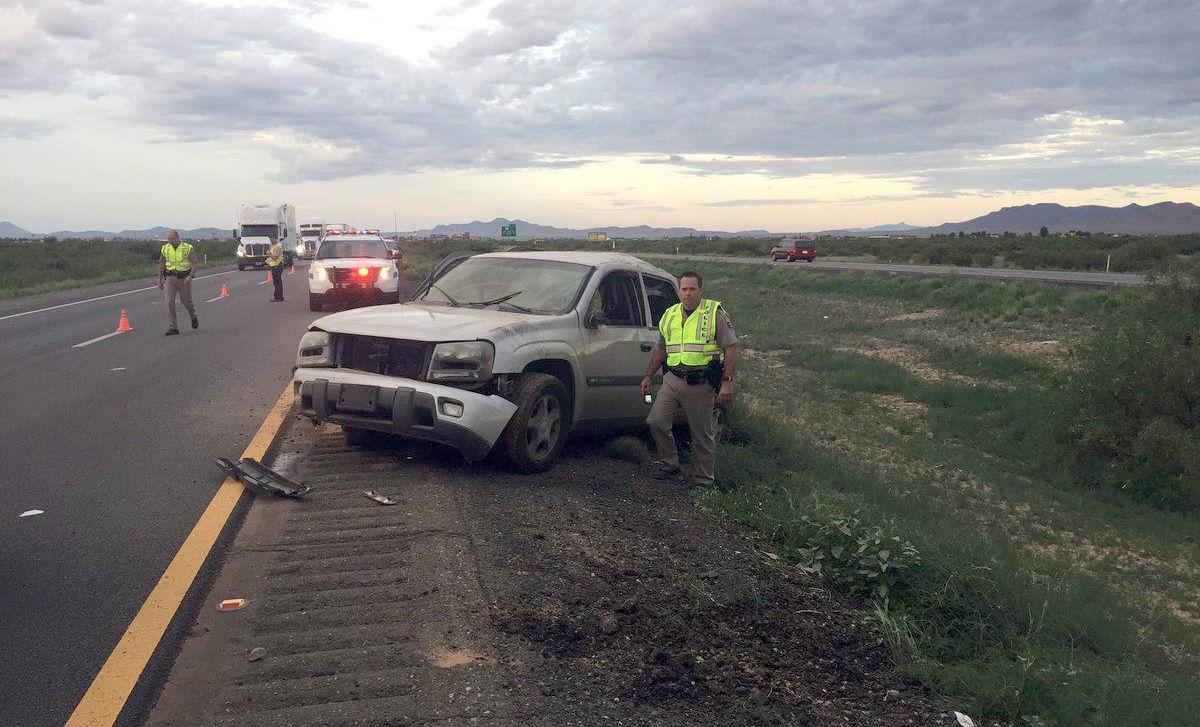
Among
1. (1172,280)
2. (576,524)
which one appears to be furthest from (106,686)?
(1172,280)

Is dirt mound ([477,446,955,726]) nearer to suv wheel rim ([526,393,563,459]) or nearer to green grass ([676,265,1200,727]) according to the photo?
green grass ([676,265,1200,727])

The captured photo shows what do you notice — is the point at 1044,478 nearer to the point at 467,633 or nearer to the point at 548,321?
the point at 548,321

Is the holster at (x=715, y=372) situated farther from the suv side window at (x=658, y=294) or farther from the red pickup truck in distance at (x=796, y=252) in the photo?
the red pickup truck in distance at (x=796, y=252)

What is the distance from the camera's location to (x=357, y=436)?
768 cm

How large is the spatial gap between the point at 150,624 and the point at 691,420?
4290 millimetres

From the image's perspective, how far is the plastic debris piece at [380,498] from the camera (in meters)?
6.22

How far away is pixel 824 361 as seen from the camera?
A: 19125 millimetres

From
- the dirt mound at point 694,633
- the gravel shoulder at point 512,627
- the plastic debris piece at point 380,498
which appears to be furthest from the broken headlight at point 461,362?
the dirt mound at point 694,633

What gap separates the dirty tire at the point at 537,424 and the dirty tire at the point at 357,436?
1341 millimetres

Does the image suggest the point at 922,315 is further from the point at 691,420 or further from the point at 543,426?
the point at 543,426

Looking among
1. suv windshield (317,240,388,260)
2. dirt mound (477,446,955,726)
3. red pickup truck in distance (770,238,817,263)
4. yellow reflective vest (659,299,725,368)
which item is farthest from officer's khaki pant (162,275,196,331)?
red pickup truck in distance (770,238,817,263)

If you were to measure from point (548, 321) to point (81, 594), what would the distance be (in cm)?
371

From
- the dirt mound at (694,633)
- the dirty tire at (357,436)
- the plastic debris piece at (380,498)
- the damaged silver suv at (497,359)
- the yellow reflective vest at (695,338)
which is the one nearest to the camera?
the dirt mound at (694,633)

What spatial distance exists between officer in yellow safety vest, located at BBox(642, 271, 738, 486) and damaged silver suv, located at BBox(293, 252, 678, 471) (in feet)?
1.81
